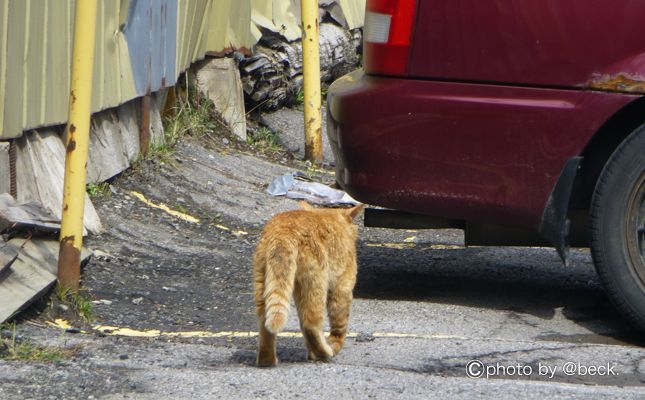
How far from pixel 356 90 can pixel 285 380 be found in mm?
1836

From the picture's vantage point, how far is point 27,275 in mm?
5527

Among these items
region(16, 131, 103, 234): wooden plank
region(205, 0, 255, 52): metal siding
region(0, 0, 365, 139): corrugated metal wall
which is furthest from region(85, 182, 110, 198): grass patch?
region(205, 0, 255, 52): metal siding

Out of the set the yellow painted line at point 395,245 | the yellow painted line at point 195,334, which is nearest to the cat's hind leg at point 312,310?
the yellow painted line at point 195,334

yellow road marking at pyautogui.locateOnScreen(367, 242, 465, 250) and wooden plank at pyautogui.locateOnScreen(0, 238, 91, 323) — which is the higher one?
wooden plank at pyautogui.locateOnScreen(0, 238, 91, 323)

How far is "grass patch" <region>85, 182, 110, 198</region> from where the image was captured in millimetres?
7680

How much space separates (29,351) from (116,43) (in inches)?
153

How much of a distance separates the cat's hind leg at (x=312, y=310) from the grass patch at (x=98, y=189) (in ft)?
10.7

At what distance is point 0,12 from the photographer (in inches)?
234

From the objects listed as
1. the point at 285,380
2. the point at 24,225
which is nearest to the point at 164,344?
the point at 285,380

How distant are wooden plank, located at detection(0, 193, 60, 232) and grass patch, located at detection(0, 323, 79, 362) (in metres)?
Result: 1.16

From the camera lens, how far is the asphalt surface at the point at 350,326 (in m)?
4.37

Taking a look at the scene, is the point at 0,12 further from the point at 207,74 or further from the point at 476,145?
the point at 207,74

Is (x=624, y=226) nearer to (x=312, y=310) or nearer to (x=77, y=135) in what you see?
(x=312, y=310)

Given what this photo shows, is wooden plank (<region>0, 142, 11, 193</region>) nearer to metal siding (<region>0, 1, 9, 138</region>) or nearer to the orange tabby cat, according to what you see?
metal siding (<region>0, 1, 9, 138</region>)
